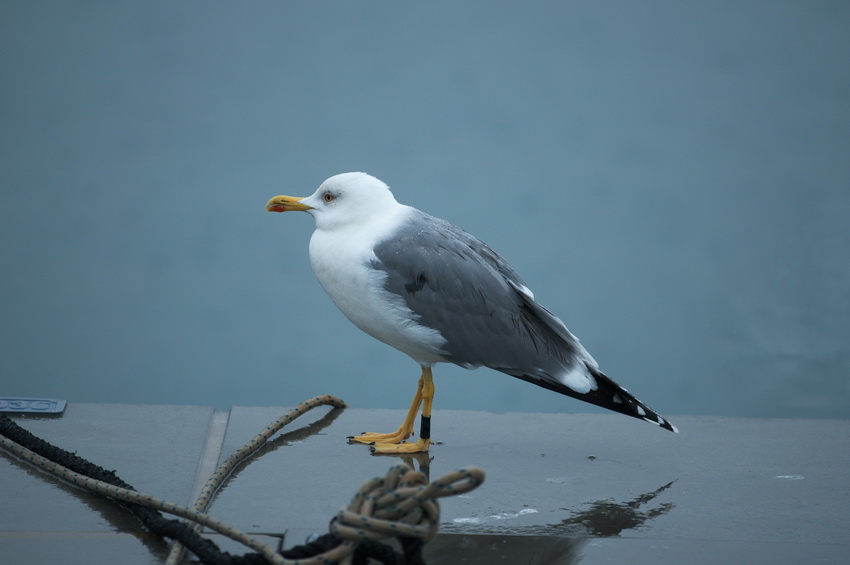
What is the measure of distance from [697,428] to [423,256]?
0.82 metres

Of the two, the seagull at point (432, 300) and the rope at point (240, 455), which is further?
the seagull at point (432, 300)

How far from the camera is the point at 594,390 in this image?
1.93m

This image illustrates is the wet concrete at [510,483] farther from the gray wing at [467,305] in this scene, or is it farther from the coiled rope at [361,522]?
the gray wing at [467,305]

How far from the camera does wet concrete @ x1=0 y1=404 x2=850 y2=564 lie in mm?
1403

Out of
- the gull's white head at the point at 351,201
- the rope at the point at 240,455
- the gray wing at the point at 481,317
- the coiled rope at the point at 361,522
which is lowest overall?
the coiled rope at the point at 361,522

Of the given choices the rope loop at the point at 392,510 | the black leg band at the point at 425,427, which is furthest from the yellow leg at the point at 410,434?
the rope loop at the point at 392,510

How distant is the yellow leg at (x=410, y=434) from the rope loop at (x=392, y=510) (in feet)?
2.65

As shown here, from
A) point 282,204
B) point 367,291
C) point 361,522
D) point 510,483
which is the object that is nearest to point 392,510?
point 361,522

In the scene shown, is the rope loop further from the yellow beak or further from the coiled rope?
the yellow beak

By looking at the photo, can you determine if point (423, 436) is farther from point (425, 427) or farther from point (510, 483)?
point (510, 483)

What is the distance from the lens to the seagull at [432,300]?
187 cm

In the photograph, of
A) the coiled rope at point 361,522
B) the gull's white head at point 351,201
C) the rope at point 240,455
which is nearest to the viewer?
the coiled rope at point 361,522

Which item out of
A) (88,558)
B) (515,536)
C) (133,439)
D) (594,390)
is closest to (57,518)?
(88,558)

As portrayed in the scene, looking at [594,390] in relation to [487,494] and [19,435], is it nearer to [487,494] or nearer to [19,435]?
[487,494]
